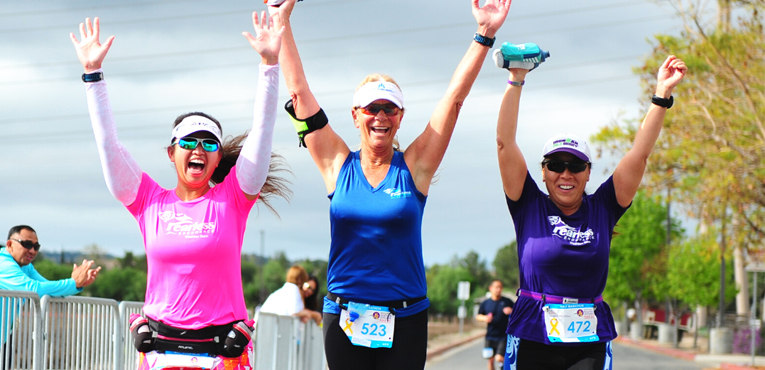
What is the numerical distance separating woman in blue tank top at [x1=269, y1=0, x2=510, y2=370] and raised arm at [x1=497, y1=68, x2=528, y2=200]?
295 mm

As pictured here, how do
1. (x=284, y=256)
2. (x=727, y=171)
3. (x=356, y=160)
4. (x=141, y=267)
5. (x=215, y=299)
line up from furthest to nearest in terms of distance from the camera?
(x=284, y=256) → (x=141, y=267) → (x=727, y=171) → (x=356, y=160) → (x=215, y=299)

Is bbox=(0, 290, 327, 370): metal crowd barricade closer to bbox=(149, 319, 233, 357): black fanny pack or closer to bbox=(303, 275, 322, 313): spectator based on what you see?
bbox=(149, 319, 233, 357): black fanny pack

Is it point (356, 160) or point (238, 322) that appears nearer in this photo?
point (238, 322)

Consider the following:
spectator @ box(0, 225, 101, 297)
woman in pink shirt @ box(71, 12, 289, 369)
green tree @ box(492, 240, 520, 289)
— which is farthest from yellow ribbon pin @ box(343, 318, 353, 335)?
green tree @ box(492, 240, 520, 289)

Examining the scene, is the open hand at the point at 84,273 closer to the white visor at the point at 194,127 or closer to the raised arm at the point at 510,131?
the white visor at the point at 194,127

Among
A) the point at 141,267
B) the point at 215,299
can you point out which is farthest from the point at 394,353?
the point at 141,267

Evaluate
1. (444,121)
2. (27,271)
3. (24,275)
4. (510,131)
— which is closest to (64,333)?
(24,275)

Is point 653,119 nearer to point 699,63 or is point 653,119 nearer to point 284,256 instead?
point 699,63

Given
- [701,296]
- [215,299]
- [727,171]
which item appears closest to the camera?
[215,299]

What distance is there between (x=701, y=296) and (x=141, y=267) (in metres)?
58.2

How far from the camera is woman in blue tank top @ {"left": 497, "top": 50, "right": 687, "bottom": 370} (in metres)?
4.61

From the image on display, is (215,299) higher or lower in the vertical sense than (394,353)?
higher

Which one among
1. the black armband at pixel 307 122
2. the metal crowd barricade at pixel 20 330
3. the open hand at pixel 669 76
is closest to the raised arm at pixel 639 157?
the open hand at pixel 669 76

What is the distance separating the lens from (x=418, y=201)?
4.34m
